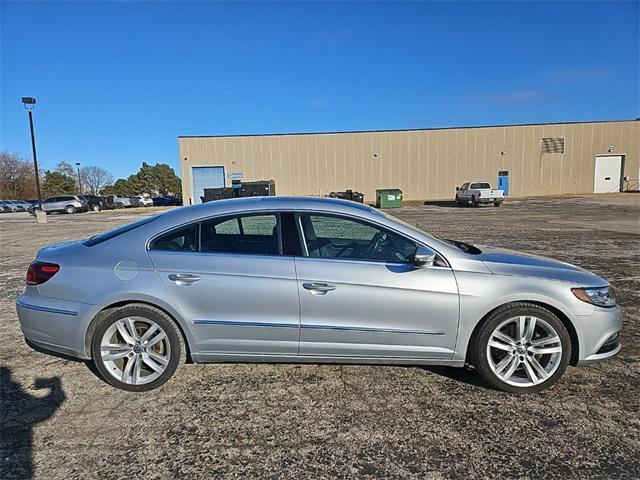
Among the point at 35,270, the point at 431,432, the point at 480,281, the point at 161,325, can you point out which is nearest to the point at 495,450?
the point at 431,432

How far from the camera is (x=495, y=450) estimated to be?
2316mm

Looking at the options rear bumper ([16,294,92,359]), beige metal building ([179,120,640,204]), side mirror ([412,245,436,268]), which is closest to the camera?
side mirror ([412,245,436,268])

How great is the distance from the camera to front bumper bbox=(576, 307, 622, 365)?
9.50ft

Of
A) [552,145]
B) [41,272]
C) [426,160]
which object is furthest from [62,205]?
[552,145]

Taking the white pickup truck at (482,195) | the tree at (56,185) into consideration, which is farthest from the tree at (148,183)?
the white pickup truck at (482,195)

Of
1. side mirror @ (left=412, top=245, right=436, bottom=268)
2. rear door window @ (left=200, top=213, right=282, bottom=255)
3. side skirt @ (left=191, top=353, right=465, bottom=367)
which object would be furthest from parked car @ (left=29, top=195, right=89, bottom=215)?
side mirror @ (left=412, top=245, right=436, bottom=268)

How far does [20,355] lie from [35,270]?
4.22ft

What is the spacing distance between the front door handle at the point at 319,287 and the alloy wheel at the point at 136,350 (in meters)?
1.25

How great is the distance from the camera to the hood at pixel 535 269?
295 centimetres

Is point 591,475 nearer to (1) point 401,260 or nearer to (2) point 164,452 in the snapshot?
(1) point 401,260

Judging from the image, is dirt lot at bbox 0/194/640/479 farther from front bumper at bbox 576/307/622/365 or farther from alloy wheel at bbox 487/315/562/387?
front bumper at bbox 576/307/622/365

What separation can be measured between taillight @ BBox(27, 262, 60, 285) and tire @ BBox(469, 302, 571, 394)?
346 cm

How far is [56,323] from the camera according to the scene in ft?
9.88

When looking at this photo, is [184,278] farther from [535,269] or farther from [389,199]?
[389,199]
